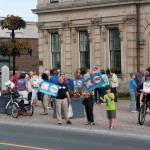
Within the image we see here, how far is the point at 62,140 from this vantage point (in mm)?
19031

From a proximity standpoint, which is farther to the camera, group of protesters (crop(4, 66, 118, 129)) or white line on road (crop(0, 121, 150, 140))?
group of protesters (crop(4, 66, 118, 129))

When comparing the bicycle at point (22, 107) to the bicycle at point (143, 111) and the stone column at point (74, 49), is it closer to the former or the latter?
the bicycle at point (143, 111)

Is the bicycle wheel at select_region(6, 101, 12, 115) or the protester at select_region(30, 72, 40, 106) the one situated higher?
the protester at select_region(30, 72, 40, 106)

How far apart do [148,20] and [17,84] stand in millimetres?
12194

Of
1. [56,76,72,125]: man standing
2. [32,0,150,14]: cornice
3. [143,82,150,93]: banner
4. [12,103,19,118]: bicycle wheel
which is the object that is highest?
[32,0,150,14]: cornice

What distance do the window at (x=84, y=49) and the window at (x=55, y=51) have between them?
6.72 feet

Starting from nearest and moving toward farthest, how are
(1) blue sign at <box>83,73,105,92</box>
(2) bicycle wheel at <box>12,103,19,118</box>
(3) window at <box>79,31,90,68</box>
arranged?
(1) blue sign at <box>83,73,105,92</box>, (2) bicycle wheel at <box>12,103,19,118</box>, (3) window at <box>79,31,90,68</box>

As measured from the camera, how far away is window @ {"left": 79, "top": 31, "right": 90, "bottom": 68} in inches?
1636

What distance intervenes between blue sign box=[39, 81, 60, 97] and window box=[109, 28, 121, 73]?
13.9 m

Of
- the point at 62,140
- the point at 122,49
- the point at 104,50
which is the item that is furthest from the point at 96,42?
the point at 62,140

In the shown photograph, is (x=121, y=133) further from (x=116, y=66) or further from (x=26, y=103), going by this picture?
(x=116, y=66)

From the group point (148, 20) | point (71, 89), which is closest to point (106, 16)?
point (148, 20)

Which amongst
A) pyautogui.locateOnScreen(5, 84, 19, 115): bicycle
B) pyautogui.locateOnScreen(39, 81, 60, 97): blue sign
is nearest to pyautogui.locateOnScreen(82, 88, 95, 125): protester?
pyautogui.locateOnScreen(39, 81, 60, 97): blue sign

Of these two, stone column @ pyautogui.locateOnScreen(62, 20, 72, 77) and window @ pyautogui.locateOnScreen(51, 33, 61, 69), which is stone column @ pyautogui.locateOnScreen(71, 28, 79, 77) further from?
window @ pyautogui.locateOnScreen(51, 33, 61, 69)
